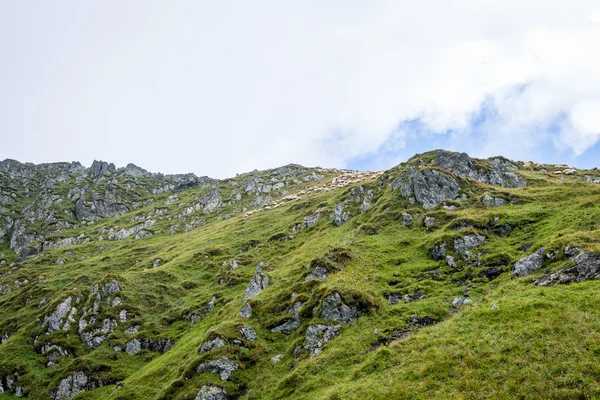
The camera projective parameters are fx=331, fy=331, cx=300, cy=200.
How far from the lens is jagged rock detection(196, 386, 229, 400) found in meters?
33.7

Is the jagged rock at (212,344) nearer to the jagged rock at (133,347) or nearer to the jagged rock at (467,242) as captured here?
the jagged rock at (133,347)

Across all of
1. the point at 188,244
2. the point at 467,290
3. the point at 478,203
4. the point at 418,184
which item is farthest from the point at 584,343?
the point at 188,244

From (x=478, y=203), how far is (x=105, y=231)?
185 m

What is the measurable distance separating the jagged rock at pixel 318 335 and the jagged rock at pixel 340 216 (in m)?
45.7

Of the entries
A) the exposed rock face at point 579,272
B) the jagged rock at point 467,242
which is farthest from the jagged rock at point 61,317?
the exposed rock face at point 579,272

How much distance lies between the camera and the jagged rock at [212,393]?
1326 inches

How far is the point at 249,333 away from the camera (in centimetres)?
4212

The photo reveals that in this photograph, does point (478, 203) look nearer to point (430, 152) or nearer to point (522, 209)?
point (522, 209)

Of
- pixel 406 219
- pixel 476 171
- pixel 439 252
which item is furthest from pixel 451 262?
pixel 476 171

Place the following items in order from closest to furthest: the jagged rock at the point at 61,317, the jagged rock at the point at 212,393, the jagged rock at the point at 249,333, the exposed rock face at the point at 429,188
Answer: the jagged rock at the point at 212,393, the jagged rock at the point at 249,333, the exposed rock face at the point at 429,188, the jagged rock at the point at 61,317

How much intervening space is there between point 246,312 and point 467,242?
32702 mm

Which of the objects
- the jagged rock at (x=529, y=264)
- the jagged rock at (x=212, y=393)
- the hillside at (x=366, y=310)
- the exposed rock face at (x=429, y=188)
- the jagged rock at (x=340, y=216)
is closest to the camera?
the hillside at (x=366, y=310)

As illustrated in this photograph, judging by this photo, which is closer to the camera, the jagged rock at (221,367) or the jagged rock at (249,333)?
the jagged rock at (221,367)

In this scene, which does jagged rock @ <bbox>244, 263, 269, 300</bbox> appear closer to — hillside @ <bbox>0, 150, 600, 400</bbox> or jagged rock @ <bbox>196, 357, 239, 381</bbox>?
hillside @ <bbox>0, 150, 600, 400</bbox>
